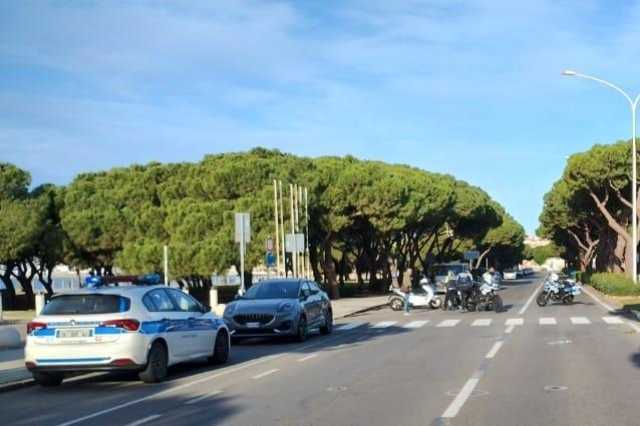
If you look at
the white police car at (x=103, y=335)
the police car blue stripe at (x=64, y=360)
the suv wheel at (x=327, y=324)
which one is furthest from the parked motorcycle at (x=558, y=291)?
the police car blue stripe at (x=64, y=360)

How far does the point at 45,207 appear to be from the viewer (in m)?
49.3

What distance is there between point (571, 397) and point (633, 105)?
29981 millimetres

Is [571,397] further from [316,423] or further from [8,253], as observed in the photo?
[8,253]

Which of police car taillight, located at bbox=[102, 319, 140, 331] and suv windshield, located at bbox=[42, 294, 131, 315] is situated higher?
suv windshield, located at bbox=[42, 294, 131, 315]

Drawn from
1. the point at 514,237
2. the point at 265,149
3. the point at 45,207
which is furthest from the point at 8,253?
the point at 514,237

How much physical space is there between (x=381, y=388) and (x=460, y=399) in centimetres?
147

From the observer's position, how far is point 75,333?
43.6 feet

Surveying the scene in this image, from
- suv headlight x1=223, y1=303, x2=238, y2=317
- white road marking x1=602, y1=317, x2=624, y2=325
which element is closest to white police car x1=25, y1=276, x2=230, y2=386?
suv headlight x1=223, y1=303, x2=238, y2=317

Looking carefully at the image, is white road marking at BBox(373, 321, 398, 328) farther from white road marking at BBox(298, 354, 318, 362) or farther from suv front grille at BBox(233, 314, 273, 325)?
white road marking at BBox(298, 354, 318, 362)

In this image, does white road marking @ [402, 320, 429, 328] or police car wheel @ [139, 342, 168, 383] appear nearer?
police car wheel @ [139, 342, 168, 383]

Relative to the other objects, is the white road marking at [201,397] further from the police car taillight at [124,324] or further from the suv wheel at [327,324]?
the suv wheel at [327,324]

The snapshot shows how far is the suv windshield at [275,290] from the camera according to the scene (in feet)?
72.7

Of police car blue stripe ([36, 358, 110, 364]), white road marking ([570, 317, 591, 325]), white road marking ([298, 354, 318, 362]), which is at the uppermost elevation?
police car blue stripe ([36, 358, 110, 364])

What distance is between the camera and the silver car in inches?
813
